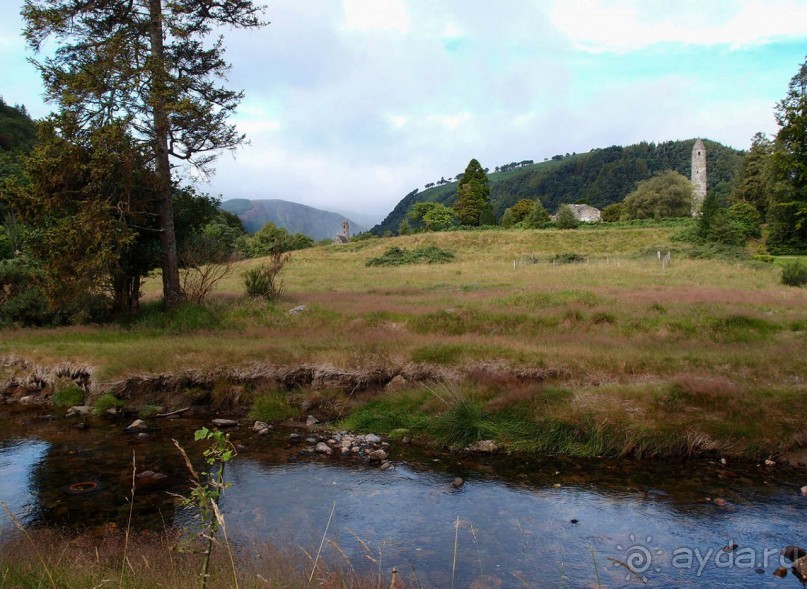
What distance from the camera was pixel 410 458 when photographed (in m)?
10.3

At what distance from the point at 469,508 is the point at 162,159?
16560 mm

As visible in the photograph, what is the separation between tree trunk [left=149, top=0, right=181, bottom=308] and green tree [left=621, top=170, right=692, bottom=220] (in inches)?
3231

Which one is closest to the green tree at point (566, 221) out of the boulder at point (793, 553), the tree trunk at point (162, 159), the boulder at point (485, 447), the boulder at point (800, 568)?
the tree trunk at point (162, 159)

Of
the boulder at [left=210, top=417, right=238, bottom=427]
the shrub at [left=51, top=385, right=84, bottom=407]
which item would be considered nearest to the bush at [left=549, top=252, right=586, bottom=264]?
the boulder at [left=210, top=417, right=238, bottom=427]

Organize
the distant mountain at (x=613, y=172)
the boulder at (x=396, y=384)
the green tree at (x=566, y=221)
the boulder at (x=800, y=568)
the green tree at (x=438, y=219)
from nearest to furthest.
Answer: the boulder at (x=800, y=568) → the boulder at (x=396, y=384) → the green tree at (x=566, y=221) → the green tree at (x=438, y=219) → the distant mountain at (x=613, y=172)

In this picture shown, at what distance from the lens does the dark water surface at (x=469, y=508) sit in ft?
21.3

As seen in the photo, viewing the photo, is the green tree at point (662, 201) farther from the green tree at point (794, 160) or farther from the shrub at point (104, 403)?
the shrub at point (104, 403)

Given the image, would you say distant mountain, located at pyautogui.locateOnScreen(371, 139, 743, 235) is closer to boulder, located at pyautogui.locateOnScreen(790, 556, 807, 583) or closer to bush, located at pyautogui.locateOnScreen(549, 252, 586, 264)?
bush, located at pyautogui.locateOnScreen(549, 252, 586, 264)

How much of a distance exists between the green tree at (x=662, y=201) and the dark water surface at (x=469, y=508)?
85982mm

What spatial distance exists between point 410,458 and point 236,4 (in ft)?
61.7

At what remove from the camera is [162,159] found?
19.0 metres

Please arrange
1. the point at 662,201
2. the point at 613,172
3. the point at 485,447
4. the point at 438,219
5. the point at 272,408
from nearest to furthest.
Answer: the point at 485,447, the point at 272,408, the point at 662,201, the point at 438,219, the point at 613,172

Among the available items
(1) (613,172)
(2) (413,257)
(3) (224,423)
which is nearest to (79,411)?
(3) (224,423)

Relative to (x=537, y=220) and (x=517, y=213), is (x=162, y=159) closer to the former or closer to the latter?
(x=537, y=220)
